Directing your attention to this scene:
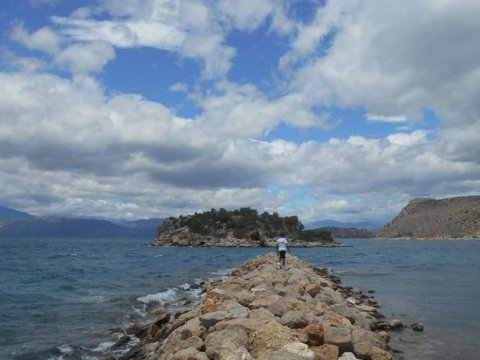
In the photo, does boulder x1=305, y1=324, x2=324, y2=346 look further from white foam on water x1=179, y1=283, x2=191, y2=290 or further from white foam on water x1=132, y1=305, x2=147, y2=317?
white foam on water x1=179, y1=283, x2=191, y2=290

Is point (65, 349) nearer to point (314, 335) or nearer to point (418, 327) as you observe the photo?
point (314, 335)

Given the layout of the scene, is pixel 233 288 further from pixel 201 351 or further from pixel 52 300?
pixel 52 300

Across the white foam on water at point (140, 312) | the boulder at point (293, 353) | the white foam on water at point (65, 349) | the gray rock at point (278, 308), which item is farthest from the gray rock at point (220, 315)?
the white foam on water at point (140, 312)

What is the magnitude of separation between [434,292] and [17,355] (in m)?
22.1

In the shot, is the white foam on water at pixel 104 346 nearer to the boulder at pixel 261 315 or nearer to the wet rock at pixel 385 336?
the boulder at pixel 261 315

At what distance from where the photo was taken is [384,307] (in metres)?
23.2

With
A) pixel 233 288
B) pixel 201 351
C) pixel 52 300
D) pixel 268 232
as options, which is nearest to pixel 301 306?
pixel 233 288

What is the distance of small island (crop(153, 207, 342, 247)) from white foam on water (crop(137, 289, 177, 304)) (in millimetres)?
101029

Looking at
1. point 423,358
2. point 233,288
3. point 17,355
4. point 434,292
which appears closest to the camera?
point 423,358

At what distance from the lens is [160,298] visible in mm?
26453

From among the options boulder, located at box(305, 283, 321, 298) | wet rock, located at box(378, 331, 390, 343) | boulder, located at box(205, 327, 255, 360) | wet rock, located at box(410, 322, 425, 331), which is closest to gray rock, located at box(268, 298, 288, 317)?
boulder, located at box(205, 327, 255, 360)

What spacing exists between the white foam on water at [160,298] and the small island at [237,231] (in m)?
101

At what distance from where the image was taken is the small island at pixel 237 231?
134m

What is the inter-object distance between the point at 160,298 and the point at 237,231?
113747 mm
